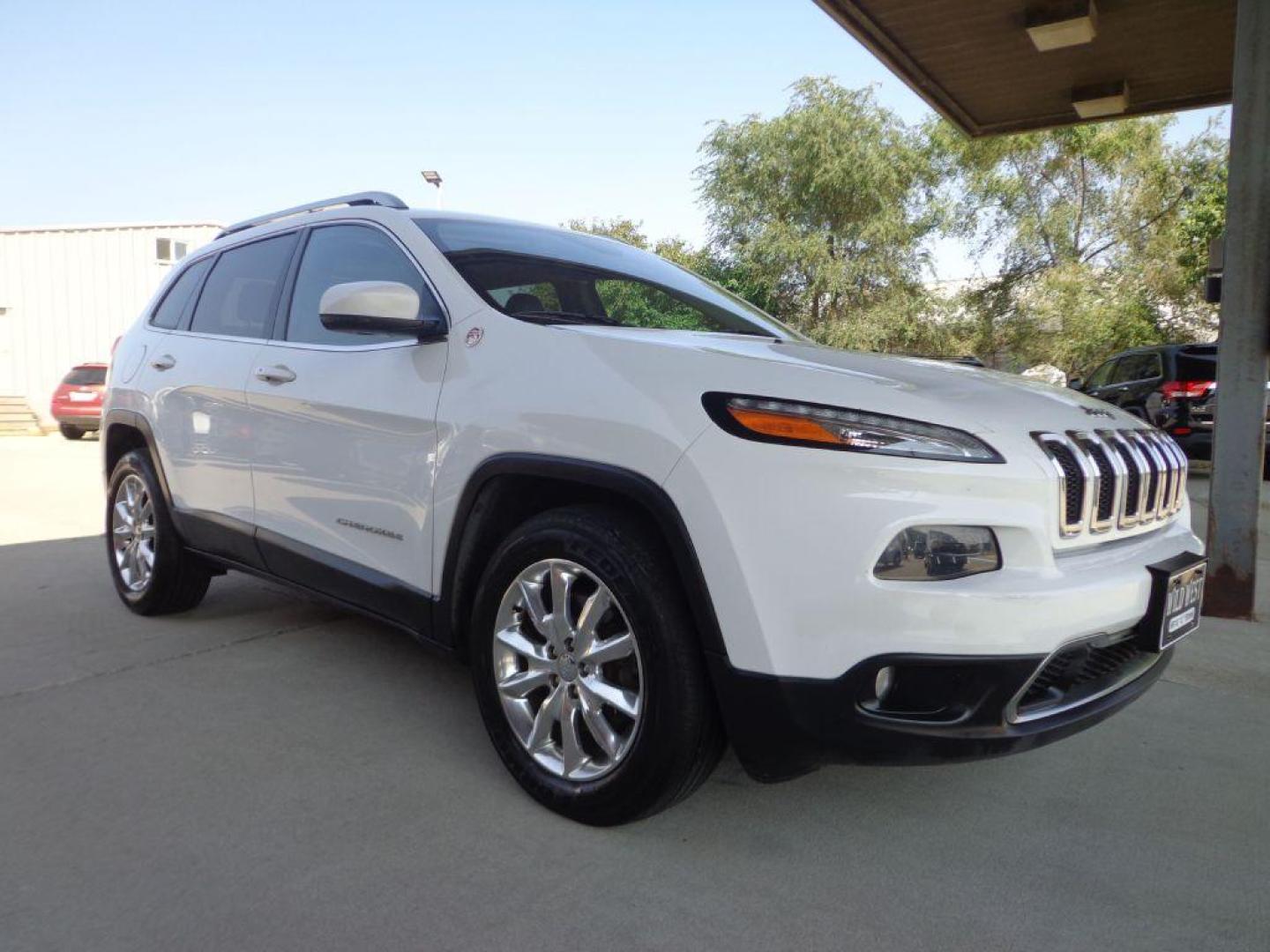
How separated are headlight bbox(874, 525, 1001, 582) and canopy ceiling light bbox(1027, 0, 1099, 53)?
602 cm

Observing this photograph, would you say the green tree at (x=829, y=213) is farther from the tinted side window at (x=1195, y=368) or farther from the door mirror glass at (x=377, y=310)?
the door mirror glass at (x=377, y=310)

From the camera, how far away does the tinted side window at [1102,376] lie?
1348 centimetres

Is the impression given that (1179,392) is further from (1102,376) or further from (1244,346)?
(1244,346)

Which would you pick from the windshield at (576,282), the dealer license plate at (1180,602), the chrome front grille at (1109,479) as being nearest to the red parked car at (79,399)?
the windshield at (576,282)

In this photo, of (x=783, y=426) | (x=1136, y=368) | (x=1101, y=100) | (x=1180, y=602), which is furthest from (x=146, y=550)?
(x=1136, y=368)

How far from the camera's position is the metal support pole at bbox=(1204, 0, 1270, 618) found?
4820 mm

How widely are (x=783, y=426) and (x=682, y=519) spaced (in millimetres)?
306

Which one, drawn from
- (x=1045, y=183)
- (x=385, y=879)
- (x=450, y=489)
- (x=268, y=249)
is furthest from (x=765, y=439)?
(x=1045, y=183)

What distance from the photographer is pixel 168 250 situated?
79.2 feet

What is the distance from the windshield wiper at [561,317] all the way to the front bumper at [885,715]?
1.16 metres

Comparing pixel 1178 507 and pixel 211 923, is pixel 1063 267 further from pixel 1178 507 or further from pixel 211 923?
pixel 211 923

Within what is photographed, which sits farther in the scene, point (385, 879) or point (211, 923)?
point (385, 879)

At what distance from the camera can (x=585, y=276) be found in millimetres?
3252

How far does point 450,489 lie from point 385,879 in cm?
102
